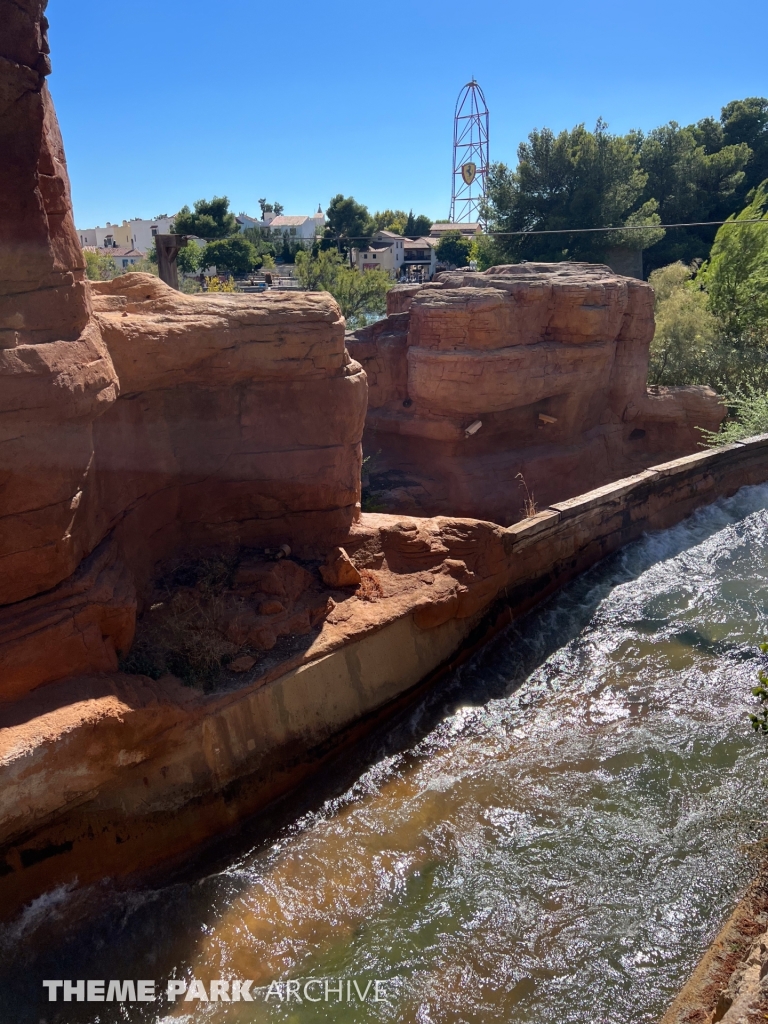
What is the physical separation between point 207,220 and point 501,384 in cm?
3466

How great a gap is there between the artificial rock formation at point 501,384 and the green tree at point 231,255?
25.2 meters

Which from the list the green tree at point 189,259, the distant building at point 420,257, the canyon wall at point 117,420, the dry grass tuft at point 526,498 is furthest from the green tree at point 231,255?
the canyon wall at point 117,420

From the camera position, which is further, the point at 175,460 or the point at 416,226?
the point at 416,226

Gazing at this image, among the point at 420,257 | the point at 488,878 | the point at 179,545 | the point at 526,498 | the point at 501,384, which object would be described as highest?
the point at 420,257

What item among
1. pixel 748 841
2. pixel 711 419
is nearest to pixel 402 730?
pixel 748 841

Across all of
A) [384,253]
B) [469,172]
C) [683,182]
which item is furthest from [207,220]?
[683,182]

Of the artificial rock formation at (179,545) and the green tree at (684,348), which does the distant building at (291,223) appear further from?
the artificial rock formation at (179,545)

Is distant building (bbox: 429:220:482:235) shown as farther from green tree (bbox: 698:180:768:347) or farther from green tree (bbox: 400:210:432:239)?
green tree (bbox: 698:180:768:347)

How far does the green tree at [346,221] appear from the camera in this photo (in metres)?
46.4

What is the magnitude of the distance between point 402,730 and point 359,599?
4.97 feet

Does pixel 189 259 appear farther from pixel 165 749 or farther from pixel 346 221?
pixel 165 749

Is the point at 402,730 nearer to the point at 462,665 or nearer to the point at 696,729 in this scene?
the point at 462,665

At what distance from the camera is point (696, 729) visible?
7.81 meters

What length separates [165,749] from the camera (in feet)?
20.2
